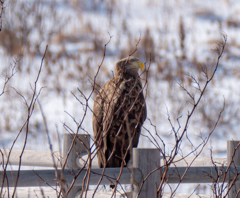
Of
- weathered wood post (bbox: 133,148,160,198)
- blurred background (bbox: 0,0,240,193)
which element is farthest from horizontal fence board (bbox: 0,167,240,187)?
blurred background (bbox: 0,0,240,193)

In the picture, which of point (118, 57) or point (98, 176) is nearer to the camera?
point (98, 176)

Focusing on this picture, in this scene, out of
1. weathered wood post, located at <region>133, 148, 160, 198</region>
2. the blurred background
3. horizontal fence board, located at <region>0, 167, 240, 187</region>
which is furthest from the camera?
the blurred background

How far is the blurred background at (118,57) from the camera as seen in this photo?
26.5 ft

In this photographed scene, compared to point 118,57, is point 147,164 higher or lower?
lower

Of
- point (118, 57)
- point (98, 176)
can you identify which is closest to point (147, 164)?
point (98, 176)

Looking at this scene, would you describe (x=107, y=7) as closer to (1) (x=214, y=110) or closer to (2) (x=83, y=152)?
(1) (x=214, y=110)

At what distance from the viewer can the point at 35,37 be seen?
11.0 m

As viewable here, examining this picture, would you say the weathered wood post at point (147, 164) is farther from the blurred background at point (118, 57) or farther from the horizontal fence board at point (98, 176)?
the blurred background at point (118, 57)

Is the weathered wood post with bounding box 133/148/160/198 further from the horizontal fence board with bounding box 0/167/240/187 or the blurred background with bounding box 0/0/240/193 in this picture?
the blurred background with bounding box 0/0/240/193

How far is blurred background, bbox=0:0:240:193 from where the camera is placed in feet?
26.5

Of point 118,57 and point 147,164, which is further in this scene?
point 118,57

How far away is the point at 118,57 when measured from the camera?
33.2 feet

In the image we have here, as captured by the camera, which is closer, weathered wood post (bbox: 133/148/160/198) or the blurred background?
weathered wood post (bbox: 133/148/160/198)

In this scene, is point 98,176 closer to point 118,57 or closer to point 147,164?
point 147,164
